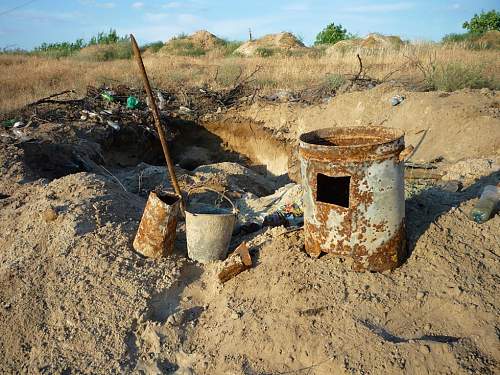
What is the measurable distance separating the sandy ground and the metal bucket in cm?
11

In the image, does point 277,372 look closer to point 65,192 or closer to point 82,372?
point 82,372

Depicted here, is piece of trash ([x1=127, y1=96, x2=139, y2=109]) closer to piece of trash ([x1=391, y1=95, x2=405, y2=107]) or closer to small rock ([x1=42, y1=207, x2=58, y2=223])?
piece of trash ([x1=391, y1=95, x2=405, y2=107])

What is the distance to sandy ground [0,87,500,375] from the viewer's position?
2.90 metres

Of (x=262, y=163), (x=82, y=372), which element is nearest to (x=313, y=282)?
(x=82, y=372)

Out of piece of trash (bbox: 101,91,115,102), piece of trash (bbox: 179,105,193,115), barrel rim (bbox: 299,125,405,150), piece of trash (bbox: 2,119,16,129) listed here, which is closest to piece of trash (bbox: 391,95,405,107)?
piece of trash (bbox: 179,105,193,115)

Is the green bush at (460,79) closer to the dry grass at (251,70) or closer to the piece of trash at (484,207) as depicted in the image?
the dry grass at (251,70)

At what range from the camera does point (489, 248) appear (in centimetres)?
357

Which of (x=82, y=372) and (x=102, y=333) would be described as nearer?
(x=82, y=372)

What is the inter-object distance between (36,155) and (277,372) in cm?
615

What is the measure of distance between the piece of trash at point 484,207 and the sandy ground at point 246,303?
0.09 meters

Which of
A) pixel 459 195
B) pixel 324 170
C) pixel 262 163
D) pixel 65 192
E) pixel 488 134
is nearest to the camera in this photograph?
pixel 324 170

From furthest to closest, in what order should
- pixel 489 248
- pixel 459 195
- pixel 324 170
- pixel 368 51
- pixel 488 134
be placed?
pixel 368 51 → pixel 488 134 → pixel 459 195 → pixel 489 248 → pixel 324 170

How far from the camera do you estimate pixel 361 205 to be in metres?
3.24

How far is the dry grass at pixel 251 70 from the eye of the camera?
1111 cm
